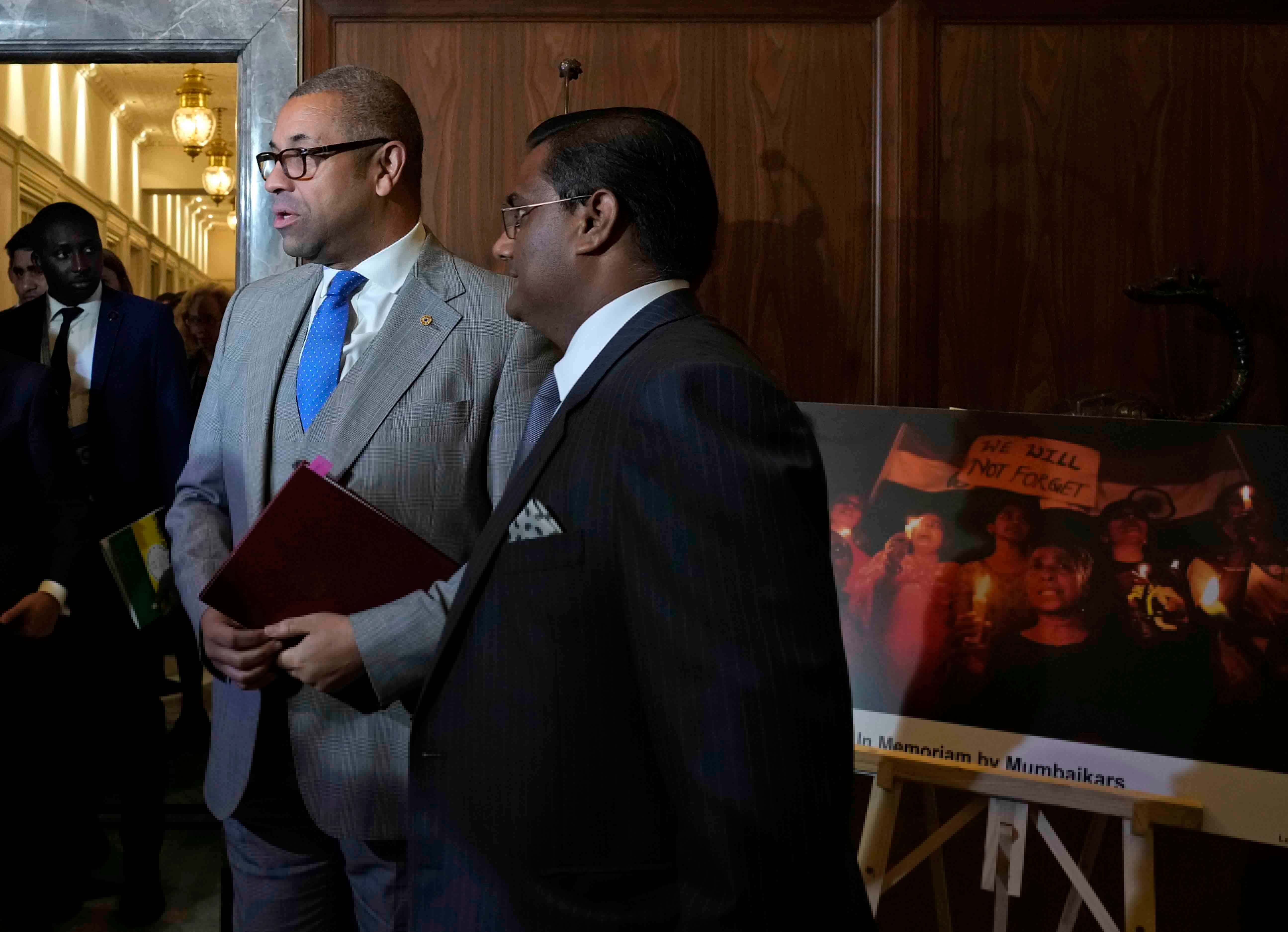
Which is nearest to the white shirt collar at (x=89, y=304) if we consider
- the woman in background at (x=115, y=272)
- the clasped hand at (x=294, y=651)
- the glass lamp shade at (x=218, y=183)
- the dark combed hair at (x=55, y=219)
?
the dark combed hair at (x=55, y=219)

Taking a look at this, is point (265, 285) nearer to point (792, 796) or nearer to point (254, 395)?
point (254, 395)

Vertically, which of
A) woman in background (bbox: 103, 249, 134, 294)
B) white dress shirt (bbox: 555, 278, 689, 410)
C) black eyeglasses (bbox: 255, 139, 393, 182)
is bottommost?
white dress shirt (bbox: 555, 278, 689, 410)

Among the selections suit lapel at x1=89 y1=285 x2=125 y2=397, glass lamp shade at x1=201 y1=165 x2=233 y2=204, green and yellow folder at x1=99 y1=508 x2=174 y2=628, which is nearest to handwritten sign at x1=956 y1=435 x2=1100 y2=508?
green and yellow folder at x1=99 y1=508 x2=174 y2=628

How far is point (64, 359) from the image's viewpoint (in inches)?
119

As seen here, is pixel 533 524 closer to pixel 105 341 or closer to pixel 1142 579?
pixel 1142 579

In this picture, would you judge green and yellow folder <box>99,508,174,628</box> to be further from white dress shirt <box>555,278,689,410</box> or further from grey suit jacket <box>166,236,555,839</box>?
white dress shirt <box>555,278,689,410</box>

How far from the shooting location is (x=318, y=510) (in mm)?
1274

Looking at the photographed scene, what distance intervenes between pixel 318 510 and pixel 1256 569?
4.64 ft

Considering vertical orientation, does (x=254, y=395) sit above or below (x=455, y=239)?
below

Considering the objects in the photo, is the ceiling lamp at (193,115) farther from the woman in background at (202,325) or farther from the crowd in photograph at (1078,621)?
the crowd in photograph at (1078,621)

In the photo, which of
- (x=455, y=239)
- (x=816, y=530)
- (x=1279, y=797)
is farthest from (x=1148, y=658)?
(x=455, y=239)

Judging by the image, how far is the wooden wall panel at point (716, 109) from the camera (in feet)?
8.84

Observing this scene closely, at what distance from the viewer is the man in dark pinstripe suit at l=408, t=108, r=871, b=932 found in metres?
0.79

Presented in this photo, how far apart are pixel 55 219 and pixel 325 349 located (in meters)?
1.91
